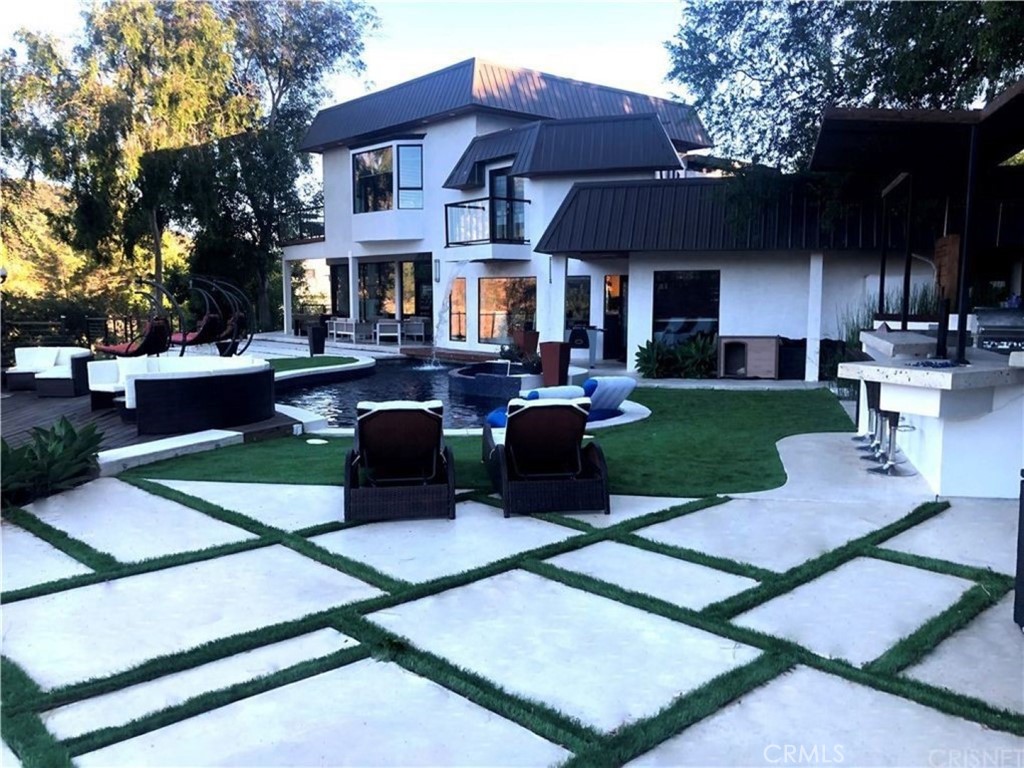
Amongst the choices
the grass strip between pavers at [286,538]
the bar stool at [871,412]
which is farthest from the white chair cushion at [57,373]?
the bar stool at [871,412]

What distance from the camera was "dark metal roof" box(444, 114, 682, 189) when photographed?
671 inches

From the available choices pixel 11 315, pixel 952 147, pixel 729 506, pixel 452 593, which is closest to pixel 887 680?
pixel 452 593

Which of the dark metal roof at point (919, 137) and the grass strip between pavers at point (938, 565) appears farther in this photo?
the dark metal roof at point (919, 137)

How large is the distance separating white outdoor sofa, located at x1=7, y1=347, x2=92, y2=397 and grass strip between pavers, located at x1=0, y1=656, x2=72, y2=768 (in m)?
9.60

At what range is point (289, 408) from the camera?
10555 millimetres

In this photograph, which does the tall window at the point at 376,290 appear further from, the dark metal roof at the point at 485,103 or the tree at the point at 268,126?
the tree at the point at 268,126

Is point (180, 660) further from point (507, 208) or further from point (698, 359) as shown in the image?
point (507, 208)

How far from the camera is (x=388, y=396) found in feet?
41.5

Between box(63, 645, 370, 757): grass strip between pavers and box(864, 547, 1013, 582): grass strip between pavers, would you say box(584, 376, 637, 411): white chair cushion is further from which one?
box(63, 645, 370, 757): grass strip between pavers

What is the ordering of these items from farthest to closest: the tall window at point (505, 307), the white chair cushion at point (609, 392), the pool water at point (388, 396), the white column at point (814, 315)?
the tall window at point (505, 307) → the white column at point (814, 315) → the pool water at point (388, 396) → the white chair cushion at point (609, 392)

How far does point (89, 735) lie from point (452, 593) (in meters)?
1.79

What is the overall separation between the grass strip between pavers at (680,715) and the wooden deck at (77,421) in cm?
655

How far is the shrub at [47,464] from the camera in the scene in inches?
232

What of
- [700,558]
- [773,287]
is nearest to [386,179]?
[773,287]
